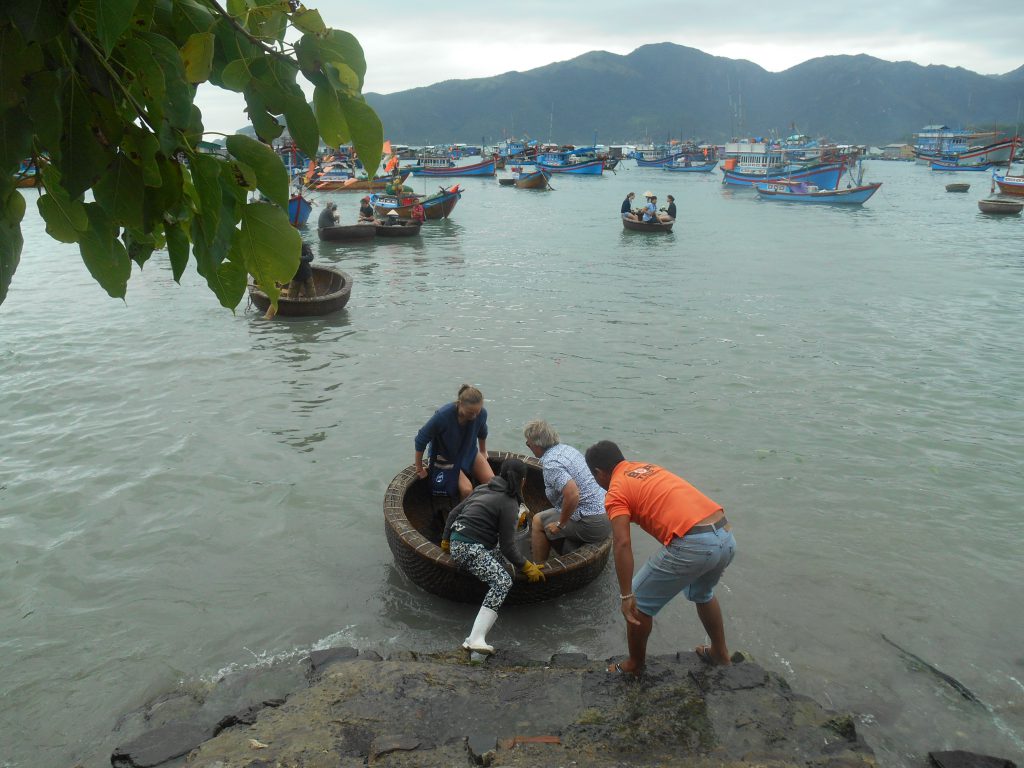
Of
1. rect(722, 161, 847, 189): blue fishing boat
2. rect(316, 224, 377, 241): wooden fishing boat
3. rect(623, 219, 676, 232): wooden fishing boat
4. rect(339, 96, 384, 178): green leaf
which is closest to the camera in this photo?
rect(339, 96, 384, 178): green leaf

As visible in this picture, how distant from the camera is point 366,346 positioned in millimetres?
13492

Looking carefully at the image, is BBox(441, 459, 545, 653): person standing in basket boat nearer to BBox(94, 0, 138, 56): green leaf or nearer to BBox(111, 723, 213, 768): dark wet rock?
BBox(111, 723, 213, 768): dark wet rock

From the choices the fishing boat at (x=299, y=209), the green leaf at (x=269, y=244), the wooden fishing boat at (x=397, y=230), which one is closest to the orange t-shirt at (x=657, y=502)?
the green leaf at (x=269, y=244)

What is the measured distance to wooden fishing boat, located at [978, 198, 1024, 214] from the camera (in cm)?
3703

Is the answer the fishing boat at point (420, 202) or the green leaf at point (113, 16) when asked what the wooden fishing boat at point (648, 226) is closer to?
the fishing boat at point (420, 202)

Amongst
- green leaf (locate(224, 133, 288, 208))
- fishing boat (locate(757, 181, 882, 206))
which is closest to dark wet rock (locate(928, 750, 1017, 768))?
green leaf (locate(224, 133, 288, 208))

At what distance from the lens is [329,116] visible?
162 centimetres

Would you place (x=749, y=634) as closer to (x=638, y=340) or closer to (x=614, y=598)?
(x=614, y=598)

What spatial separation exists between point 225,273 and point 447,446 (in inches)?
203

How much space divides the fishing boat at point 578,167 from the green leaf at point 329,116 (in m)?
77.8

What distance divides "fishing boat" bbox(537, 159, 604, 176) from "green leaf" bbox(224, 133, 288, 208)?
255 ft

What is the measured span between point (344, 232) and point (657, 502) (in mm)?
23481

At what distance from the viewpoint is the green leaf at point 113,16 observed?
1.21m

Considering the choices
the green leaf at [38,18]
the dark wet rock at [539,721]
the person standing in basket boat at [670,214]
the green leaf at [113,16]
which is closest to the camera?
the green leaf at [113,16]
